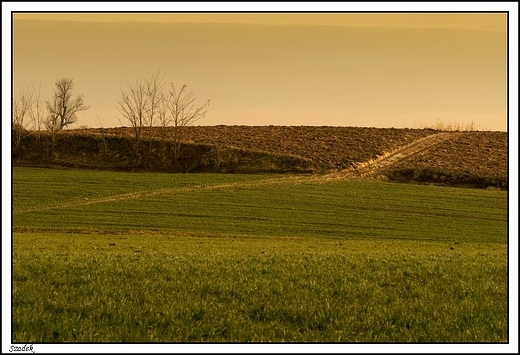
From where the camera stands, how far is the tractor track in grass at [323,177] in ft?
187

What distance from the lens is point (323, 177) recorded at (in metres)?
74.1

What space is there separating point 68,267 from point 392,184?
58126 millimetres

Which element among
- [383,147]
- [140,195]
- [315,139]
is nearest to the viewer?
[140,195]

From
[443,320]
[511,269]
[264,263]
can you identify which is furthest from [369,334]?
[264,263]

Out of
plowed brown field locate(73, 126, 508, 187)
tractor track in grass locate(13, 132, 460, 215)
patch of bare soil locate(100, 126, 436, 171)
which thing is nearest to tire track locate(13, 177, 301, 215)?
tractor track in grass locate(13, 132, 460, 215)

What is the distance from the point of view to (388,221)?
52594 mm

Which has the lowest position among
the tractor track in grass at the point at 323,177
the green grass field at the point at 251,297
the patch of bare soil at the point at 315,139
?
the green grass field at the point at 251,297

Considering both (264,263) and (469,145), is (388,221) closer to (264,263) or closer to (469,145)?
(264,263)

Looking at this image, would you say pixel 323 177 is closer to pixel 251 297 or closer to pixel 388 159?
pixel 388 159

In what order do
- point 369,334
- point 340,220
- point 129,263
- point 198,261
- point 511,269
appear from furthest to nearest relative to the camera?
point 340,220
point 198,261
point 129,263
point 511,269
point 369,334

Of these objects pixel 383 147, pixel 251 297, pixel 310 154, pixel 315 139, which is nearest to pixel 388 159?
pixel 383 147

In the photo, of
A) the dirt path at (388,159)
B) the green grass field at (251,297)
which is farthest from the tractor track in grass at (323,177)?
the green grass field at (251,297)

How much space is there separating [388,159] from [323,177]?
14571 millimetres

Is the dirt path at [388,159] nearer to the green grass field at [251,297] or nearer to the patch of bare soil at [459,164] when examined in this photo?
the patch of bare soil at [459,164]
